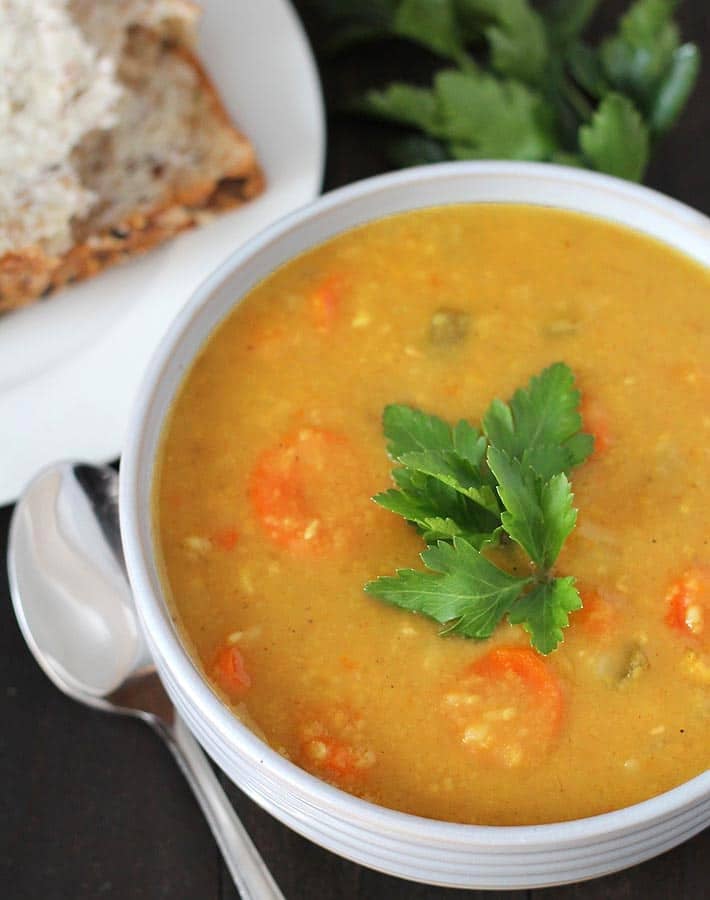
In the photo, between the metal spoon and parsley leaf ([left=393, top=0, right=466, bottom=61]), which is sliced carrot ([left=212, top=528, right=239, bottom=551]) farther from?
parsley leaf ([left=393, top=0, right=466, bottom=61])

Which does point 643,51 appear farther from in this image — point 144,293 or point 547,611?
point 547,611

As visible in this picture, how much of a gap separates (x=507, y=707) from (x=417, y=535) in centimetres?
29

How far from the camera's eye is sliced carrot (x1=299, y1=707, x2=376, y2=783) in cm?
162

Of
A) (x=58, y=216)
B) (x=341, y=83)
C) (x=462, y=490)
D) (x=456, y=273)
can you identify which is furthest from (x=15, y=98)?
(x=462, y=490)

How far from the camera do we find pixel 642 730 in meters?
1.62

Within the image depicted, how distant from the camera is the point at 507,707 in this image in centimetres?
164

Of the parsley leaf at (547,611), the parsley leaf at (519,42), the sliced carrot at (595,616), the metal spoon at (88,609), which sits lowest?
the metal spoon at (88,609)

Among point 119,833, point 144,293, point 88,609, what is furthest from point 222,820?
point 144,293

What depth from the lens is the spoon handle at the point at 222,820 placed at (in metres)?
1.96

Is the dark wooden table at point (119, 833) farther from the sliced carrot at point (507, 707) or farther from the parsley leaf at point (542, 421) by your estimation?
the parsley leaf at point (542, 421)

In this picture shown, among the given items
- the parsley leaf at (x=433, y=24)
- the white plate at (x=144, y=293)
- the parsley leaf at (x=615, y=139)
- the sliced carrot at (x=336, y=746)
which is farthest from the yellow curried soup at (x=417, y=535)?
the parsley leaf at (x=433, y=24)

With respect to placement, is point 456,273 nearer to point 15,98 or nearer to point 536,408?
point 536,408

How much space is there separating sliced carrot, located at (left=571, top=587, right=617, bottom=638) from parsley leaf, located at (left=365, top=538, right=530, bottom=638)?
9 centimetres

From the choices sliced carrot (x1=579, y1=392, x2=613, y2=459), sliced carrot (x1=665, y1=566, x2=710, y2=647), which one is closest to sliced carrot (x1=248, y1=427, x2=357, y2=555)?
sliced carrot (x1=579, y1=392, x2=613, y2=459)
